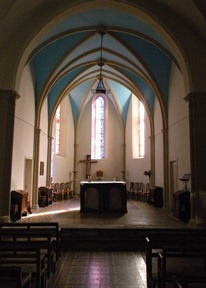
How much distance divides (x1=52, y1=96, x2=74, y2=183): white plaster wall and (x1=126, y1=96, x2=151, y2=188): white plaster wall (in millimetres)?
3580

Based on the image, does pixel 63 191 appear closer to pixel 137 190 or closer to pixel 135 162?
pixel 137 190

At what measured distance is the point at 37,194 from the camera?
38.7ft

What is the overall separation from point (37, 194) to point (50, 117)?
4035 millimetres

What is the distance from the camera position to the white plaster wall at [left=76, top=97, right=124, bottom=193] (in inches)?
734

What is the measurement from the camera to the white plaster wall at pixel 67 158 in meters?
16.5

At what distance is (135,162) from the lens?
17.1 metres

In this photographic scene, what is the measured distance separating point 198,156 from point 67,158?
36.2ft

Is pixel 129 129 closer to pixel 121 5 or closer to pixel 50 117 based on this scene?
pixel 50 117

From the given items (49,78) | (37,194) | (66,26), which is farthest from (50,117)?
(66,26)

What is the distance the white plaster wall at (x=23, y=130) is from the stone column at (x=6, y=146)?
132cm

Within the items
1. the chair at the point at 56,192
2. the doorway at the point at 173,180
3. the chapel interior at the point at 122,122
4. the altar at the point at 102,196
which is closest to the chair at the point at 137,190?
the chapel interior at the point at 122,122

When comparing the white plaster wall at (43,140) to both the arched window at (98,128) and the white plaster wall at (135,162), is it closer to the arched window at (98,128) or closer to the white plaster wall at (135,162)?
the white plaster wall at (135,162)

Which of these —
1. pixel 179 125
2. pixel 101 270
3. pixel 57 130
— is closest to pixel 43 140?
pixel 57 130

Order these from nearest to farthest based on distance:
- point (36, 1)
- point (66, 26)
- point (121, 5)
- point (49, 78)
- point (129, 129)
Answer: point (36, 1) < point (121, 5) < point (66, 26) < point (49, 78) < point (129, 129)
